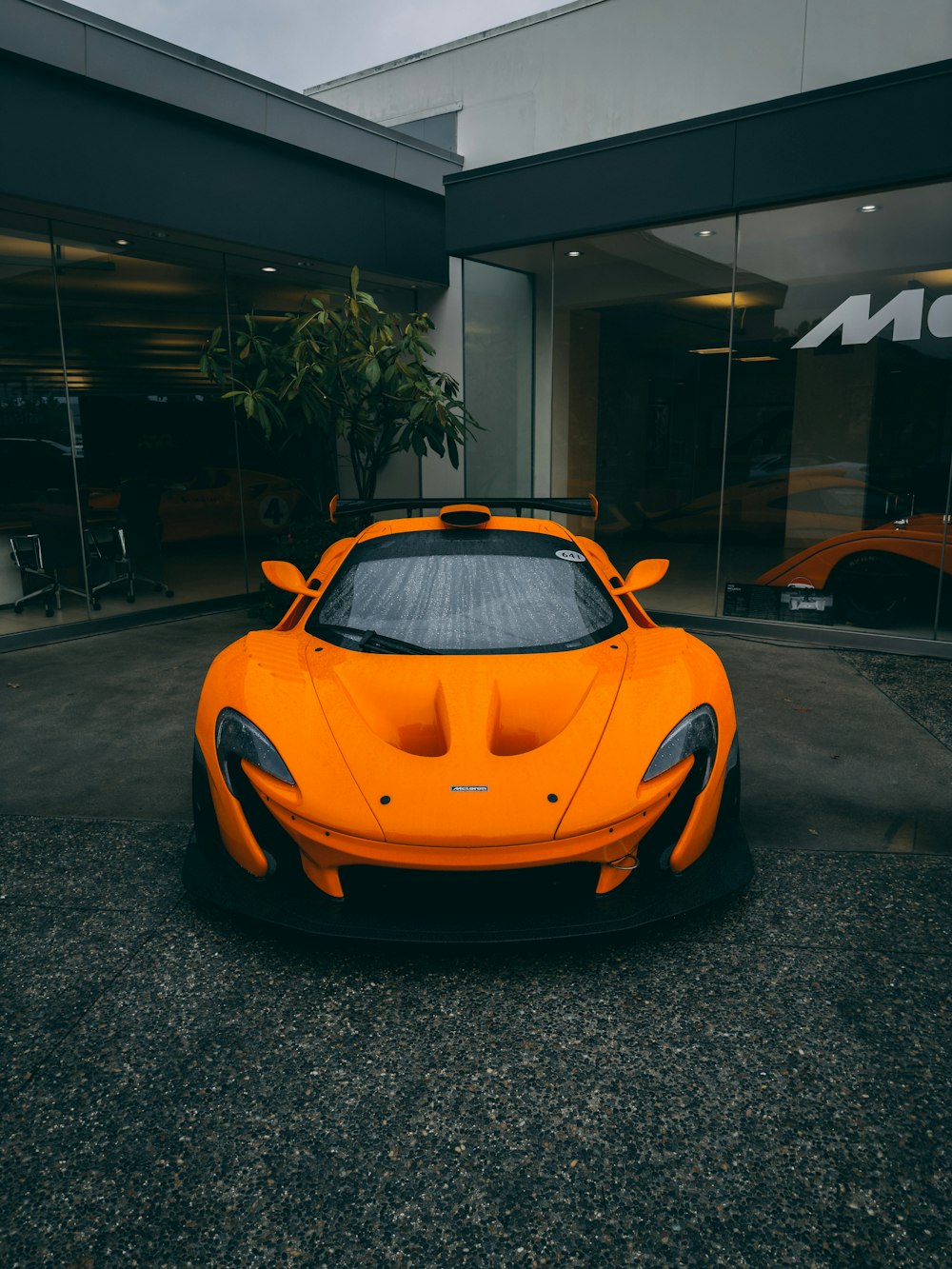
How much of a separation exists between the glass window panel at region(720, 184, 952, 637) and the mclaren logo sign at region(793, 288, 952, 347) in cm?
1

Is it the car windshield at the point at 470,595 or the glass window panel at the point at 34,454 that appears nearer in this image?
the car windshield at the point at 470,595

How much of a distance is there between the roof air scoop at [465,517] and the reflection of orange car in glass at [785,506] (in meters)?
4.62

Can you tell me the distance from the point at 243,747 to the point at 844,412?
630 centimetres

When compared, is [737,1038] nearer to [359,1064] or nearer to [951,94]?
[359,1064]

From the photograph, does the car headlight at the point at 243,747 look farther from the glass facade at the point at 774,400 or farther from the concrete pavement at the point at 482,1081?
the glass facade at the point at 774,400

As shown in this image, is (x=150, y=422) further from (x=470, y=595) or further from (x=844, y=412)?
(x=844, y=412)

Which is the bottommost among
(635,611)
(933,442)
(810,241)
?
(635,611)

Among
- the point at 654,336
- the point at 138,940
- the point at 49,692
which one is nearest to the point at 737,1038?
the point at 138,940

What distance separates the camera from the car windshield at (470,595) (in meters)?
3.52

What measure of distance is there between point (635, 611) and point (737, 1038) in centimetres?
197

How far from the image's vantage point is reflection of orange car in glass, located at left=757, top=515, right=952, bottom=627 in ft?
23.6

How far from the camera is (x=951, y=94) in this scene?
6172 millimetres

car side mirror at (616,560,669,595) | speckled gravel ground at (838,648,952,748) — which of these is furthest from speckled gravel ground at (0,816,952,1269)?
speckled gravel ground at (838,648,952,748)

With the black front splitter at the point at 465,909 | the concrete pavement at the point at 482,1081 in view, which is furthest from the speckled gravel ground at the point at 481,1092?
the black front splitter at the point at 465,909
